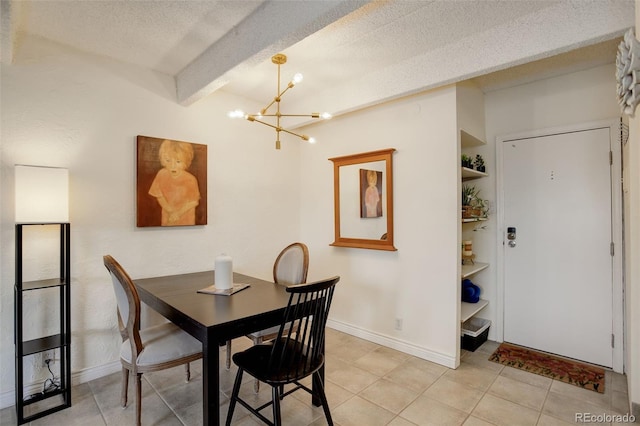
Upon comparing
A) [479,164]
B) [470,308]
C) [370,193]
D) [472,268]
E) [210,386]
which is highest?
[479,164]

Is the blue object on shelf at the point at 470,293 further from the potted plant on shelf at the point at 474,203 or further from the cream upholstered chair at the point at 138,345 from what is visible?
the cream upholstered chair at the point at 138,345

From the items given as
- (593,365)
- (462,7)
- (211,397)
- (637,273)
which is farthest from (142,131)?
(593,365)

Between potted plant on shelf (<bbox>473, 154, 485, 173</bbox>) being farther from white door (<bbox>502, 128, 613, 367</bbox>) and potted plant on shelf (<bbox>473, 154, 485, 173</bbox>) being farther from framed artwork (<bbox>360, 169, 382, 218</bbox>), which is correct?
framed artwork (<bbox>360, 169, 382, 218</bbox>)

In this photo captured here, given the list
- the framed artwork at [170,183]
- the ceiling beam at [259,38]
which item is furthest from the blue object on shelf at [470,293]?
the ceiling beam at [259,38]

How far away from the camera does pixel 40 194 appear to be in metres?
2.02

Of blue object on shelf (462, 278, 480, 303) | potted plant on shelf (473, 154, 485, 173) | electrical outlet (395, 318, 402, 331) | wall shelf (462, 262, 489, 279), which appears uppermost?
potted plant on shelf (473, 154, 485, 173)

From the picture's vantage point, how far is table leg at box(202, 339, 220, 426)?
5.05ft

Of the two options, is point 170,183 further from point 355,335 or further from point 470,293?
point 470,293

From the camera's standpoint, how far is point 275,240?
3742mm

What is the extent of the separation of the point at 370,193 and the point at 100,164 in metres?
2.37

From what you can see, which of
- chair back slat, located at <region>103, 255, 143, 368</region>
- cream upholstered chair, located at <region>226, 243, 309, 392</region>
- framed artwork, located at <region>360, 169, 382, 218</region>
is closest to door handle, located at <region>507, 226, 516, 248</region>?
framed artwork, located at <region>360, 169, 382, 218</region>

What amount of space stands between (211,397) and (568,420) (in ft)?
7.16

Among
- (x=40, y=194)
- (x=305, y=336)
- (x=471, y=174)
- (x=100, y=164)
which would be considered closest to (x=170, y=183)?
(x=100, y=164)

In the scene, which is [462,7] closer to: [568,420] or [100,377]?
[568,420]
